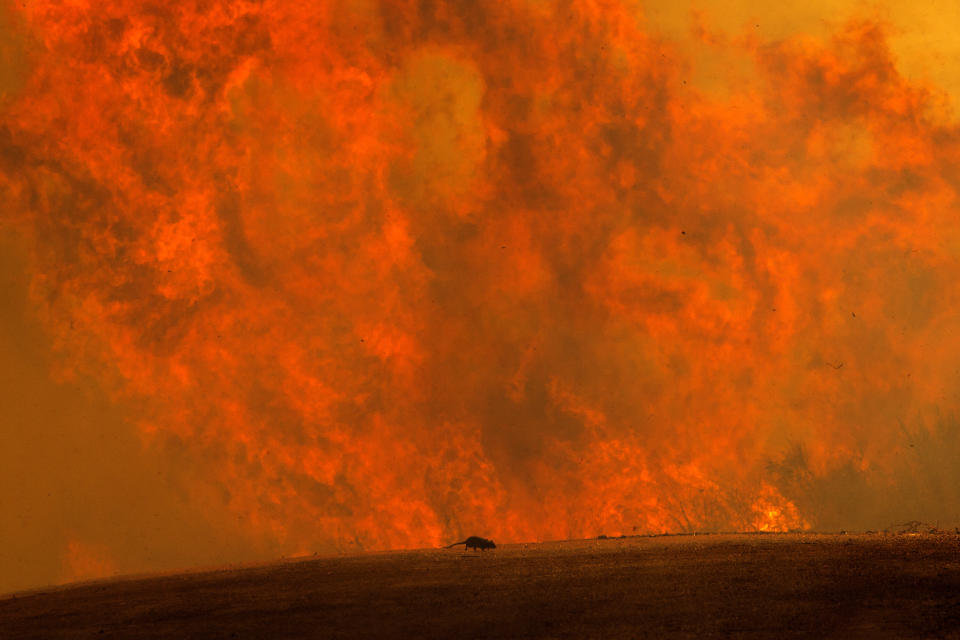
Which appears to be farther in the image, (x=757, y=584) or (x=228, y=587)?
(x=228, y=587)

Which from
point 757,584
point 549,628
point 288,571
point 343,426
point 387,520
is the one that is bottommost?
point 549,628

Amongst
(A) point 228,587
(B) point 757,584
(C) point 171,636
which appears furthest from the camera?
(A) point 228,587

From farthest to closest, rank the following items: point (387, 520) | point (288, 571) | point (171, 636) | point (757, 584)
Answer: point (387, 520)
point (288, 571)
point (757, 584)
point (171, 636)

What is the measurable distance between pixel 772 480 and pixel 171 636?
25806mm

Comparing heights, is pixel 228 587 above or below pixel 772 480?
below

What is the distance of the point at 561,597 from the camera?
13.1 m

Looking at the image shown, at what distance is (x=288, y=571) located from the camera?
61.2ft

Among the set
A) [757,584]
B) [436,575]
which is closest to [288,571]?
[436,575]

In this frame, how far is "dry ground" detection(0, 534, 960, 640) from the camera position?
11047mm

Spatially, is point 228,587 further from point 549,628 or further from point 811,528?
point 811,528

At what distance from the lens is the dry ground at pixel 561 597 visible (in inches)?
435

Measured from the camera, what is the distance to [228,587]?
55.1 feet

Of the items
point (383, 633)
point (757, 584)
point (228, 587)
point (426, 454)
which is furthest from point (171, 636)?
point (426, 454)

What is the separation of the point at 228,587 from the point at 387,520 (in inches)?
620
